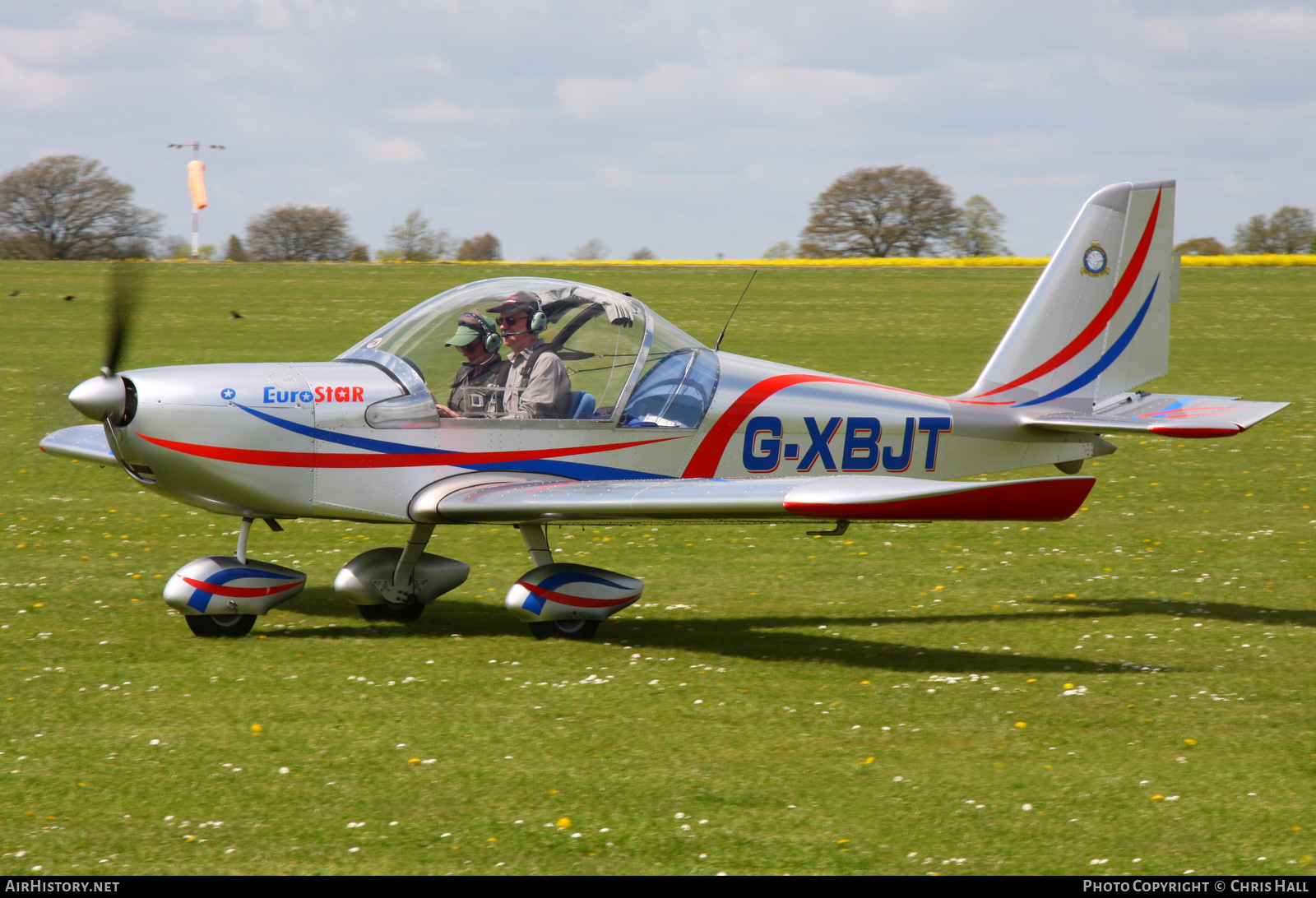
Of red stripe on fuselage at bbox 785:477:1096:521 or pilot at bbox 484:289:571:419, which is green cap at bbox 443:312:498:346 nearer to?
pilot at bbox 484:289:571:419

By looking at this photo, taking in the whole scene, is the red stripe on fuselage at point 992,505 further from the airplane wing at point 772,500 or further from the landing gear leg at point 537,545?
the landing gear leg at point 537,545

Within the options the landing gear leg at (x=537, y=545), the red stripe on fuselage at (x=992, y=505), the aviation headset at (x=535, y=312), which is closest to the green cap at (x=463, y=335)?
the aviation headset at (x=535, y=312)

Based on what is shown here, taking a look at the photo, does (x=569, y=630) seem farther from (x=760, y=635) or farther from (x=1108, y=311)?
(x=1108, y=311)

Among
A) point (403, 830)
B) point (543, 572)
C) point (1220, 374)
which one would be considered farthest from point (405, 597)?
point (1220, 374)

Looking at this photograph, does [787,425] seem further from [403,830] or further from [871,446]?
[403,830]

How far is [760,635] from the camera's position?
352 inches

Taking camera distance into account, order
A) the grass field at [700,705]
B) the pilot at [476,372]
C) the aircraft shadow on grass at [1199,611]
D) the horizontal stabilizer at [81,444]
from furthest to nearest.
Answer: the horizontal stabilizer at [81,444], the aircraft shadow on grass at [1199,611], the pilot at [476,372], the grass field at [700,705]

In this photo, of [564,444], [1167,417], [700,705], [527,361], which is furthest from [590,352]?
[1167,417]

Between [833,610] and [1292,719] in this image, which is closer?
[1292,719]

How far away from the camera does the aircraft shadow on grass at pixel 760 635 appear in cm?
808

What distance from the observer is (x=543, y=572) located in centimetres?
862

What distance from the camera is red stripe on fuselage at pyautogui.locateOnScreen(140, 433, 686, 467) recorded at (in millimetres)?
8156

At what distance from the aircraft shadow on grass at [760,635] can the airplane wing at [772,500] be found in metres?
1.07

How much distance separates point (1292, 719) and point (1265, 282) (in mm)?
50413
